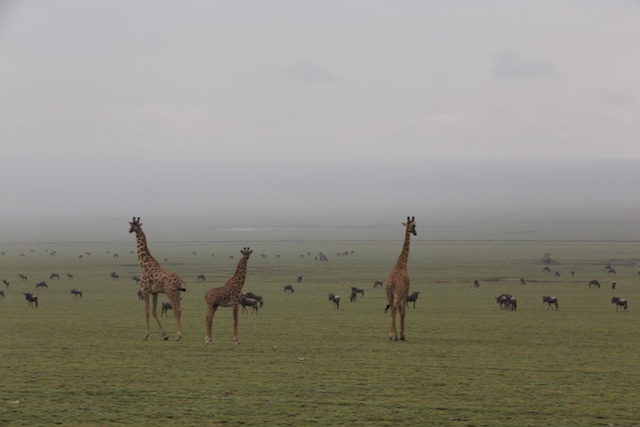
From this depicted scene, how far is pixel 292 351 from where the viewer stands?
25.1 m

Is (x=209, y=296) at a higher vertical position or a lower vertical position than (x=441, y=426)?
higher

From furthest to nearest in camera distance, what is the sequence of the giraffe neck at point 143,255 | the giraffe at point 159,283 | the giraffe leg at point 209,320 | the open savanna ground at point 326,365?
1. the giraffe neck at point 143,255
2. the giraffe at point 159,283
3. the giraffe leg at point 209,320
4. the open savanna ground at point 326,365

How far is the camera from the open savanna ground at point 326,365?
16500 millimetres

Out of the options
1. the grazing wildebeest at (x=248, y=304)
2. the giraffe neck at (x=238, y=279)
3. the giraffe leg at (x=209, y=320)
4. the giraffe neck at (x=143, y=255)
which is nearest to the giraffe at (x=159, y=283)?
the giraffe neck at (x=143, y=255)

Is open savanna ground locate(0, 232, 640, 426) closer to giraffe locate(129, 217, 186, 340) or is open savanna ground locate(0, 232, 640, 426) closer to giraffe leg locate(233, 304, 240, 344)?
giraffe leg locate(233, 304, 240, 344)

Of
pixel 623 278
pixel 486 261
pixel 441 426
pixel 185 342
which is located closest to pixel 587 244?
pixel 486 261

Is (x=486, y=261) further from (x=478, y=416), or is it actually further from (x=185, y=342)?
(x=478, y=416)

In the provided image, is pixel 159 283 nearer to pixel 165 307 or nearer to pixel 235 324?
pixel 235 324

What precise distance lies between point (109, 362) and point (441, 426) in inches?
394

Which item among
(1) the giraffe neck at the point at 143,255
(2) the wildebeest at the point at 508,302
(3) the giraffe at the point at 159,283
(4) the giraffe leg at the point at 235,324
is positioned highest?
(1) the giraffe neck at the point at 143,255

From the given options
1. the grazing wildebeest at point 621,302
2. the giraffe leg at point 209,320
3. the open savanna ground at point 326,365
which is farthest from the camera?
the grazing wildebeest at point 621,302

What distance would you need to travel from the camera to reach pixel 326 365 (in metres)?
22.2

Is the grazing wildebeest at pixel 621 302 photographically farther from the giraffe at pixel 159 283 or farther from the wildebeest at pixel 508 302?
the giraffe at pixel 159 283

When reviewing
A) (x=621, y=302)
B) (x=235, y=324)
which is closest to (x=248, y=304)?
(x=235, y=324)
